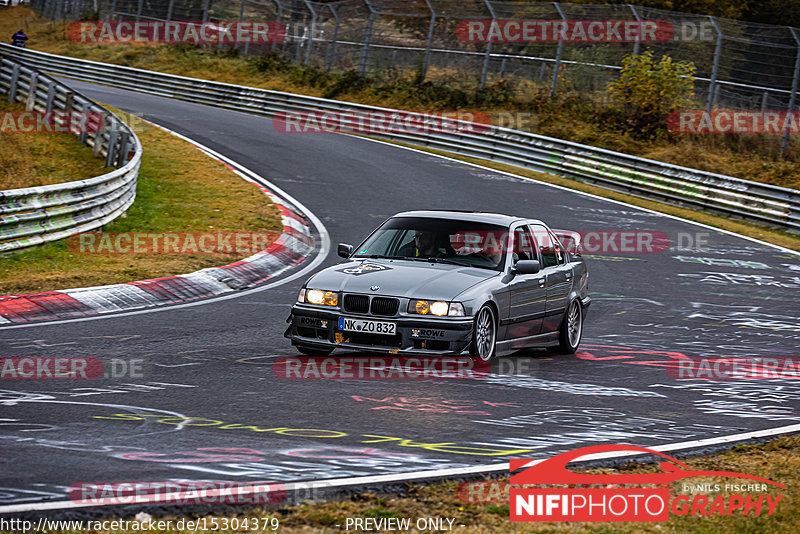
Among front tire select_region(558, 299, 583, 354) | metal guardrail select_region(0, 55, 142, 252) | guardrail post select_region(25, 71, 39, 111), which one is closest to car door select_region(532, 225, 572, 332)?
front tire select_region(558, 299, 583, 354)

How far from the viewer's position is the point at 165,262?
562 inches

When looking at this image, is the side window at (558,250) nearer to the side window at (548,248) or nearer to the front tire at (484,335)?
the side window at (548,248)

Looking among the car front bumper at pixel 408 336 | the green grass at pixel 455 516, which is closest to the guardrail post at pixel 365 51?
the car front bumper at pixel 408 336

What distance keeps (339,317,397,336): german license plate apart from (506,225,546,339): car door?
1514mm

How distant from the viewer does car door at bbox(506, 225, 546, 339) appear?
9828 mm

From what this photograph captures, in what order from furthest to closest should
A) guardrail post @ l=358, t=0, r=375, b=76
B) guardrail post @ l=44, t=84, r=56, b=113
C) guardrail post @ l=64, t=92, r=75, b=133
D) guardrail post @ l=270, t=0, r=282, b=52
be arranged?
guardrail post @ l=270, t=0, r=282, b=52, guardrail post @ l=358, t=0, r=375, b=76, guardrail post @ l=44, t=84, r=56, b=113, guardrail post @ l=64, t=92, r=75, b=133

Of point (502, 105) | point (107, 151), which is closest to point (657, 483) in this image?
point (107, 151)

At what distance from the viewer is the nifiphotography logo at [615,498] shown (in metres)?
5.02

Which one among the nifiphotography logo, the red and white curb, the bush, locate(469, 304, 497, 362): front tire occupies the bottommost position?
the red and white curb

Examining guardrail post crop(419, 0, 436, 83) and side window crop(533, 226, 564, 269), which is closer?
side window crop(533, 226, 564, 269)

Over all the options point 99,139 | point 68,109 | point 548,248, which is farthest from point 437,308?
point 68,109

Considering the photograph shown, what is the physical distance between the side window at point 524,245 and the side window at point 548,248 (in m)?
0.17

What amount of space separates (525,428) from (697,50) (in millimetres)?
Answer: 24754

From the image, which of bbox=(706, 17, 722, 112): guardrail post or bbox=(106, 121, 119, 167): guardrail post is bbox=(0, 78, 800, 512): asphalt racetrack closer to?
bbox=(106, 121, 119, 167): guardrail post
